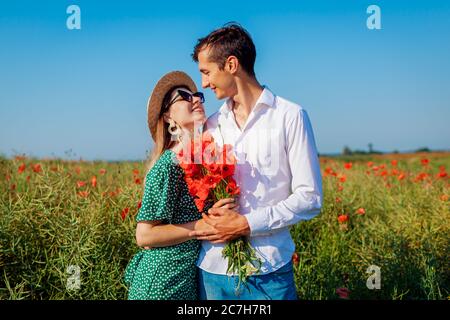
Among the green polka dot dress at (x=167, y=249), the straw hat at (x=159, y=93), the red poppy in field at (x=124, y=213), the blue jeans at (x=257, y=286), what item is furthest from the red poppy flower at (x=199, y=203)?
the red poppy in field at (x=124, y=213)

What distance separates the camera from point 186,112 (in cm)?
253

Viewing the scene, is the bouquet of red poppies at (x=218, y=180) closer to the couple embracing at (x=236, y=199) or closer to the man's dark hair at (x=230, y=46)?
the couple embracing at (x=236, y=199)

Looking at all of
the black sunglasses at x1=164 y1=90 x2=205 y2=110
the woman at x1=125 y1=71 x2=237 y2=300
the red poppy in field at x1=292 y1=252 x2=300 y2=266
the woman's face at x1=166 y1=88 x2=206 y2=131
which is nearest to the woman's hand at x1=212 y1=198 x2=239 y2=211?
the woman at x1=125 y1=71 x2=237 y2=300

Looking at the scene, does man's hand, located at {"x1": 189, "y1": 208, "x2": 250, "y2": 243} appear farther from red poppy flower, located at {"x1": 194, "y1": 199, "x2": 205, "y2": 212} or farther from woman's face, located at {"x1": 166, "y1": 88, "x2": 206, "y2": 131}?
woman's face, located at {"x1": 166, "y1": 88, "x2": 206, "y2": 131}

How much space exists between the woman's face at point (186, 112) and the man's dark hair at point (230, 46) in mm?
214

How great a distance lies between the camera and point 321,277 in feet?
14.0

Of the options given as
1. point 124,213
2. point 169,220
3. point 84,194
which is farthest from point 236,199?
point 84,194

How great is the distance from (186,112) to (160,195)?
0.45 m

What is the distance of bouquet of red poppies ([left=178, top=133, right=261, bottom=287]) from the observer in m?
2.23

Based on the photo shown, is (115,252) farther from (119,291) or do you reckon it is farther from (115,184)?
(115,184)

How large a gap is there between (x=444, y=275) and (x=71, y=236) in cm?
300

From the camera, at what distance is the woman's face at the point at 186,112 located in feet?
8.16
